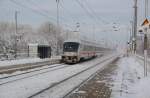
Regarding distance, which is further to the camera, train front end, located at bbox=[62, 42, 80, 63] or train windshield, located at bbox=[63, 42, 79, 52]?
train windshield, located at bbox=[63, 42, 79, 52]

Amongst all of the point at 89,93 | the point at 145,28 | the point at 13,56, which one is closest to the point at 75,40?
the point at 13,56

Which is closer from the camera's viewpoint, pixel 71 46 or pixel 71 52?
pixel 71 52

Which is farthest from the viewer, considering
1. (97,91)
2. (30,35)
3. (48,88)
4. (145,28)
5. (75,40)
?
(30,35)

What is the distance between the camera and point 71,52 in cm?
4003

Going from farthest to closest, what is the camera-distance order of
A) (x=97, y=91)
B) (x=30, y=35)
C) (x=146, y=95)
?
(x=30, y=35)
(x=97, y=91)
(x=146, y=95)

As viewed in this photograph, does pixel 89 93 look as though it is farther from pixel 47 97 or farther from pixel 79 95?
pixel 47 97

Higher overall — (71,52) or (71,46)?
(71,46)

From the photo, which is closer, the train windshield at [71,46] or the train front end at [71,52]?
the train front end at [71,52]

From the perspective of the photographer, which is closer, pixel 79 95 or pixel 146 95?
pixel 146 95

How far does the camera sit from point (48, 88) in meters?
15.4

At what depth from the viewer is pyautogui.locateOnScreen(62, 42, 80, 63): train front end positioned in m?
39.9

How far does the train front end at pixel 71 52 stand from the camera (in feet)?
131

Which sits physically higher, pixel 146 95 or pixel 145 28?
pixel 145 28

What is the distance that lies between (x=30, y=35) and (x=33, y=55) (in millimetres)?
64076
